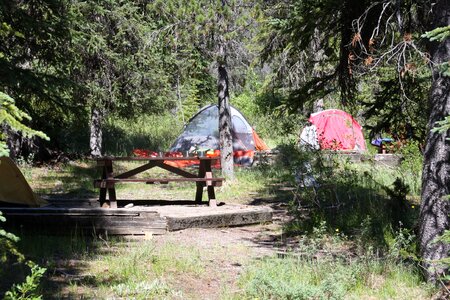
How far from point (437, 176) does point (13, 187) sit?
6615 mm

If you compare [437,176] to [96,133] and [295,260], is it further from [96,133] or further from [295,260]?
[96,133]

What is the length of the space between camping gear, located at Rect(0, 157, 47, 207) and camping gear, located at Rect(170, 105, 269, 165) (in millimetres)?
10645

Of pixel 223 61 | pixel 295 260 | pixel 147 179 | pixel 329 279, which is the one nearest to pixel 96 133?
pixel 223 61

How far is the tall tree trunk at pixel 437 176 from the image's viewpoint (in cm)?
661

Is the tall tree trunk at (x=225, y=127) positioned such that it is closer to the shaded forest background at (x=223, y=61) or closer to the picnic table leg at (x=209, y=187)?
the shaded forest background at (x=223, y=61)

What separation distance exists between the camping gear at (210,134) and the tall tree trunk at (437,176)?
1398cm

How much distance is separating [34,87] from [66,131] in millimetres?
13704

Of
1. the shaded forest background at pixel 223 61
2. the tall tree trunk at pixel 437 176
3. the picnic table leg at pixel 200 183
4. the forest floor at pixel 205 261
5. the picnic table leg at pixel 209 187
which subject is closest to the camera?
the forest floor at pixel 205 261

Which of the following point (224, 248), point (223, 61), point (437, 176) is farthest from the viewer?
point (223, 61)

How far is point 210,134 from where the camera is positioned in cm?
2139

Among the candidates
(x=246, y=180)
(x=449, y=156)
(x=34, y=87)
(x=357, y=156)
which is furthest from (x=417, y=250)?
(x=357, y=156)

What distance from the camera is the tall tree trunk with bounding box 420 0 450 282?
21.7 feet

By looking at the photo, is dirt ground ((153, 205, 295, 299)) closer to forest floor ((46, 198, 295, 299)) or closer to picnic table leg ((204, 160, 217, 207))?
forest floor ((46, 198, 295, 299))

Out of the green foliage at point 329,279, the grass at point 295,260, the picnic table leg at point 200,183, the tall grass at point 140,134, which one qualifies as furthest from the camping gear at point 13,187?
the tall grass at point 140,134
